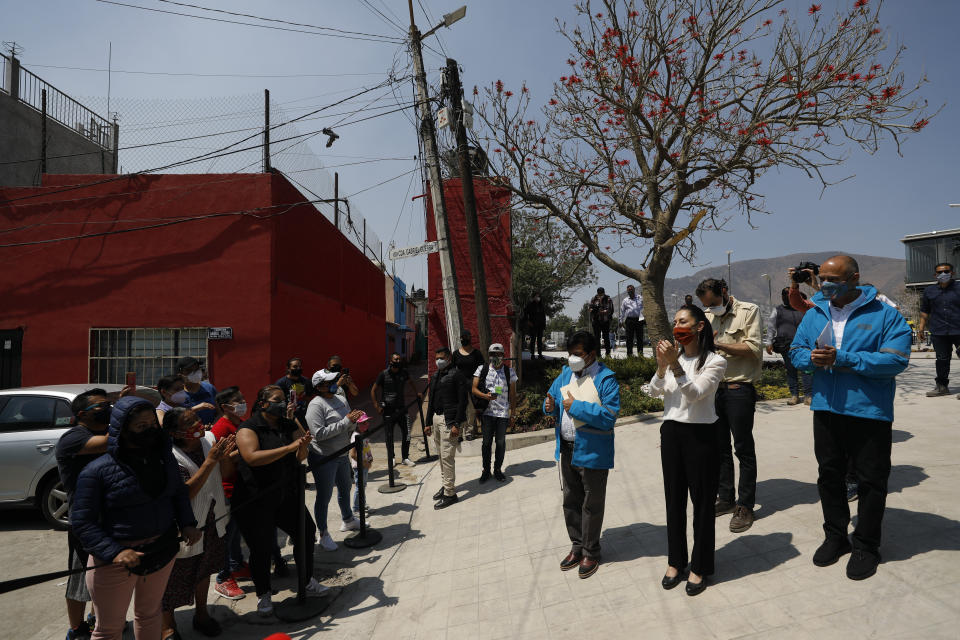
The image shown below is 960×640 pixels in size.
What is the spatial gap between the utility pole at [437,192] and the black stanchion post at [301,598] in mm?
5176

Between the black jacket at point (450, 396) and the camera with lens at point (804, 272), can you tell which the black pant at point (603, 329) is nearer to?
the black jacket at point (450, 396)

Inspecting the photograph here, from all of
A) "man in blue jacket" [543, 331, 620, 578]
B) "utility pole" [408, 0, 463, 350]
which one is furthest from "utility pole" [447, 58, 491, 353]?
"man in blue jacket" [543, 331, 620, 578]

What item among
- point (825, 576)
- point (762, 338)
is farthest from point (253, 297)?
point (825, 576)

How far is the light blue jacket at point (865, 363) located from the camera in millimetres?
3061

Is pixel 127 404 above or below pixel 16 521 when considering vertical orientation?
above

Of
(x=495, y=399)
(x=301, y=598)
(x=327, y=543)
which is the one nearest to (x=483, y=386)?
(x=495, y=399)

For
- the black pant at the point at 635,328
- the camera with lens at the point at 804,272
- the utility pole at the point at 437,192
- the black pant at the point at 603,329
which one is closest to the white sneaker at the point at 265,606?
the camera with lens at the point at 804,272

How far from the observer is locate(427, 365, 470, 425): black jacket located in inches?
254

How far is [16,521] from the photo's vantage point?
654 cm

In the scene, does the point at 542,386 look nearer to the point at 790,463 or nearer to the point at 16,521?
the point at 790,463

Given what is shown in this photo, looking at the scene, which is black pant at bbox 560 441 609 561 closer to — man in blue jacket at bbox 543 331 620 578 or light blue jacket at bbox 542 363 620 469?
man in blue jacket at bbox 543 331 620 578

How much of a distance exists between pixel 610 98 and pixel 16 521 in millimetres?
11923

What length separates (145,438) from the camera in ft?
10.1

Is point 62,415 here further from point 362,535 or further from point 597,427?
point 597,427
